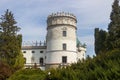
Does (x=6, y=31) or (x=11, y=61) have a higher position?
(x=6, y=31)

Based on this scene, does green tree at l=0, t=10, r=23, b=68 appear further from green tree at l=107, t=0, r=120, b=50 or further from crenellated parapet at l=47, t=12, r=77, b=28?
green tree at l=107, t=0, r=120, b=50

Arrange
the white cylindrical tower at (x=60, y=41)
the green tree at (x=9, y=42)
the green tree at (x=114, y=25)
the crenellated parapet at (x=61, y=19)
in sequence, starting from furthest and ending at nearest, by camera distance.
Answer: the crenellated parapet at (x=61, y=19), the white cylindrical tower at (x=60, y=41), the green tree at (x=9, y=42), the green tree at (x=114, y=25)

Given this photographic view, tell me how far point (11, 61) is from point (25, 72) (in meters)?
21.3

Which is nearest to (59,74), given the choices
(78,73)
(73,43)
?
(78,73)

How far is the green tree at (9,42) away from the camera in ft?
155

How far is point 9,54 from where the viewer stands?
47375mm

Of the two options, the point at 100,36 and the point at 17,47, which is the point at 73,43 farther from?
the point at 17,47

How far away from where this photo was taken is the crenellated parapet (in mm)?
56406

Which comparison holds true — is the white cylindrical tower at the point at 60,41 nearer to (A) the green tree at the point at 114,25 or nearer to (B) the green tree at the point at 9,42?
(B) the green tree at the point at 9,42

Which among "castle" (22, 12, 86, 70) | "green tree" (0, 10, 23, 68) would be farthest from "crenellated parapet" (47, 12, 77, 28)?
"green tree" (0, 10, 23, 68)

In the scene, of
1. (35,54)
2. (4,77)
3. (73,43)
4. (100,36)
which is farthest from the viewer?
(35,54)

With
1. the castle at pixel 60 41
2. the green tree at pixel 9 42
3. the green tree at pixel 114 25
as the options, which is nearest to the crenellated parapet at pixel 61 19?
the castle at pixel 60 41

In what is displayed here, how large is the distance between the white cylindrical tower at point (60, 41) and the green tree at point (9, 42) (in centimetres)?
686

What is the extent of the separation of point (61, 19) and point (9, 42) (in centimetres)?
1200
